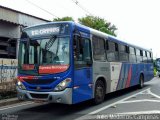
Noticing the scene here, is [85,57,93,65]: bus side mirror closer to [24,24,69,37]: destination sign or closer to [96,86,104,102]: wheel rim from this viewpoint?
[96,86,104,102]: wheel rim

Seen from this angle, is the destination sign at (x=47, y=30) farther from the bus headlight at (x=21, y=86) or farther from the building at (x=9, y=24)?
the building at (x=9, y=24)

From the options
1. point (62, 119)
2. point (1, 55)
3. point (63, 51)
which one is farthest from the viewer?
point (1, 55)

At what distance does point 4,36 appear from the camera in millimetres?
20031

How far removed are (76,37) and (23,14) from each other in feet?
40.5

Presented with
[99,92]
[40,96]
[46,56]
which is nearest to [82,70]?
[46,56]

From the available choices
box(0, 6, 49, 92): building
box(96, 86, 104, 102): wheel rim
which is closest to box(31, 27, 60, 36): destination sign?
box(96, 86, 104, 102): wheel rim

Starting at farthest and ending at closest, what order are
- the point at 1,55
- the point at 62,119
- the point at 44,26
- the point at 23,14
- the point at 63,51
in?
Answer: 1. the point at 23,14
2. the point at 1,55
3. the point at 44,26
4. the point at 63,51
5. the point at 62,119

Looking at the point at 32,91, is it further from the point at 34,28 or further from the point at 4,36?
the point at 4,36

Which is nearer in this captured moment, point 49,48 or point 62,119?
point 62,119

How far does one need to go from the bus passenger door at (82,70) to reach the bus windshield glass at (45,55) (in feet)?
1.30

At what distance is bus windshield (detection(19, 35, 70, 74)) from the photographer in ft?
31.8

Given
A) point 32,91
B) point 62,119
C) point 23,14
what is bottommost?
point 62,119

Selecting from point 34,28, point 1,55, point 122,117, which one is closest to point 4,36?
point 1,55

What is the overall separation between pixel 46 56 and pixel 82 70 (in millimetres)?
1333
